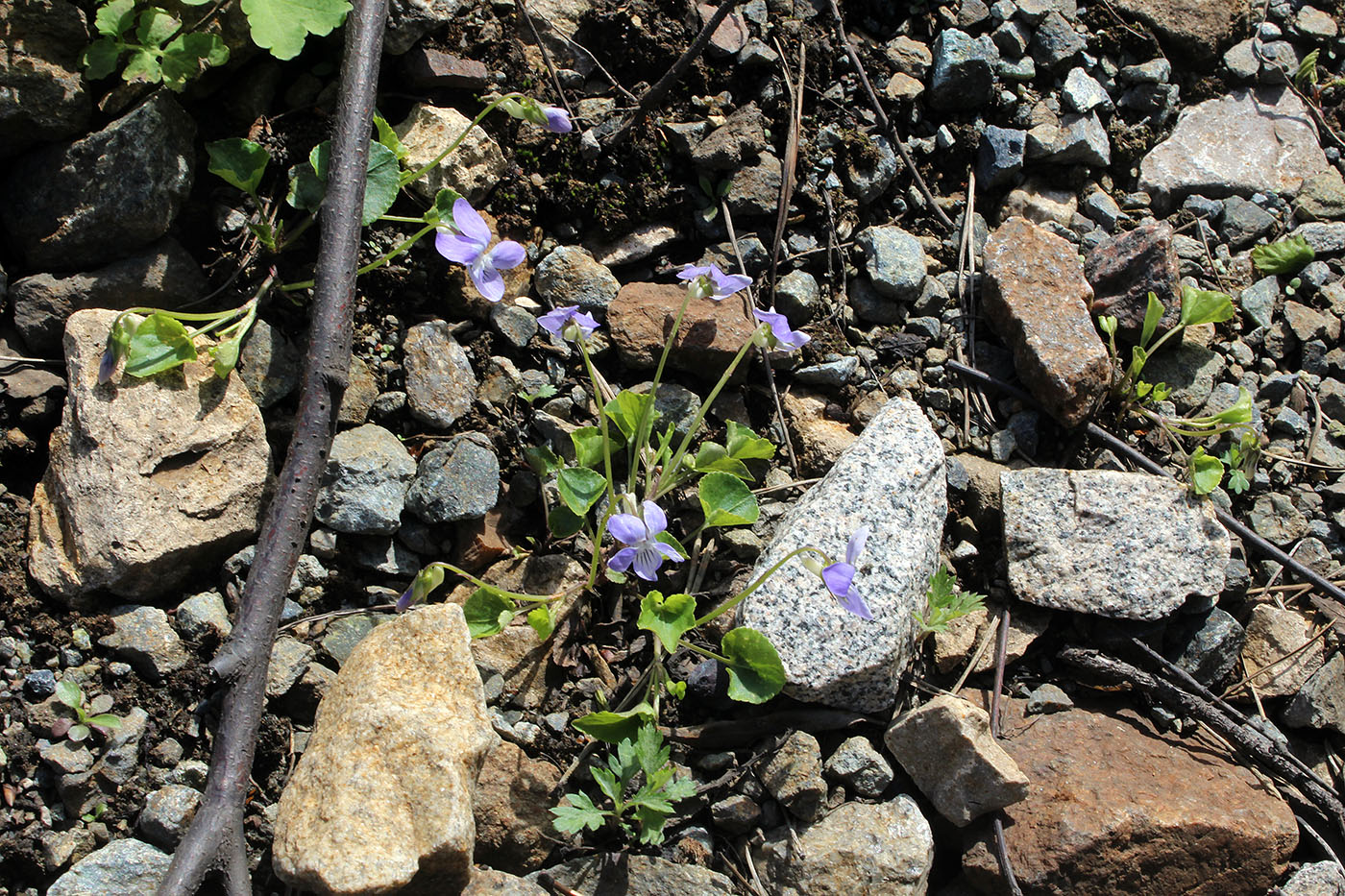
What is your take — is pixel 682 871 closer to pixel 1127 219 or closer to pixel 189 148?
pixel 189 148

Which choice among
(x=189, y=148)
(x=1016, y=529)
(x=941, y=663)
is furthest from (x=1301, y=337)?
(x=189, y=148)

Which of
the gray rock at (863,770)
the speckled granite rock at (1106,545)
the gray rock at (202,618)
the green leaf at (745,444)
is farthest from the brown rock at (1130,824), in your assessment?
the gray rock at (202,618)

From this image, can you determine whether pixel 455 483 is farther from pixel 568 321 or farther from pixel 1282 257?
pixel 1282 257

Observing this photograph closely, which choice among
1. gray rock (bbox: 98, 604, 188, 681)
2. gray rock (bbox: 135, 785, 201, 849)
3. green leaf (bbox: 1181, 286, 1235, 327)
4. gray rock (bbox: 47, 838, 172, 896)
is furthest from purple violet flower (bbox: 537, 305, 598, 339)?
green leaf (bbox: 1181, 286, 1235, 327)

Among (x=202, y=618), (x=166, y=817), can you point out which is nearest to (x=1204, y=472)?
(x=202, y=618)

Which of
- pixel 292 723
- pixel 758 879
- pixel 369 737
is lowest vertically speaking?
pixel 758 879

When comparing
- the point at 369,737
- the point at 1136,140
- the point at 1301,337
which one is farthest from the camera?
the point at 1136,140

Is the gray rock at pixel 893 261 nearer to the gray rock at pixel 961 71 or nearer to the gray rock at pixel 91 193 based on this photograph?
the gray rock at pixel 961 71
